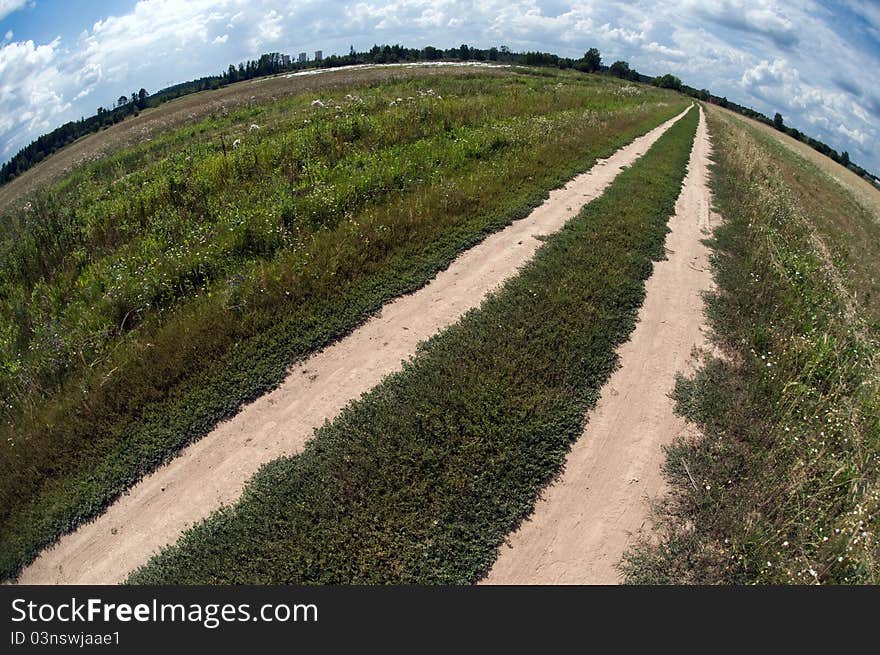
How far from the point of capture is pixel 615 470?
5.48m

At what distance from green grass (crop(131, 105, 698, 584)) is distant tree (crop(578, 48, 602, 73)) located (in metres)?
128

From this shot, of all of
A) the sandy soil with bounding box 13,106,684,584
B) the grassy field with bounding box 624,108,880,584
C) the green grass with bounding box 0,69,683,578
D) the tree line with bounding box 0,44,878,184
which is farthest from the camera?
the tree line with bounding box 0,44,878,184

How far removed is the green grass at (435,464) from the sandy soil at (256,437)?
30 centimetres

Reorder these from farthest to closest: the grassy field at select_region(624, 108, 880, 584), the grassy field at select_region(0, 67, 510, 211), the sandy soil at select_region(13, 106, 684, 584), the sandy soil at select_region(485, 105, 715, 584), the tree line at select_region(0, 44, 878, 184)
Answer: the tree line at select_region(0, 44, 878, 184), the grassy field at select_region(0, 67, 510, 211), the sandy soil at select_region(13, 106, 684, 584), the sandy soil at select_region(485, 105, 715, 584), the grassy field at select_region(624, 108, 880, 584)

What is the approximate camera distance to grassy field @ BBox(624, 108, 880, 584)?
436 cm

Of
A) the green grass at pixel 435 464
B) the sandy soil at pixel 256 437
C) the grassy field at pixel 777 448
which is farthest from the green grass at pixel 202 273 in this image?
the grassy field at pixel 777 448

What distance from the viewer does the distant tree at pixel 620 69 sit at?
125 m

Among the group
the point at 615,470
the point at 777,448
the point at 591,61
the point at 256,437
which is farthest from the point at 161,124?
the point at 591,61

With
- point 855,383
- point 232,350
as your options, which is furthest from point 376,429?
point 855,383

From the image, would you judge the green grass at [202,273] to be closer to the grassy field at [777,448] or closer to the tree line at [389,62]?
the grassy field at [777,448]

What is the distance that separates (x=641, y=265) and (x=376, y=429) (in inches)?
293

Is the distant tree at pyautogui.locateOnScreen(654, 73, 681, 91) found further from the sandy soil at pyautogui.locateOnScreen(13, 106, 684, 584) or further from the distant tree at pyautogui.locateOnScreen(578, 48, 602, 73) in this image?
the sandy soil at pyautogui.locateOnScreen(13, 106, 684, 584)

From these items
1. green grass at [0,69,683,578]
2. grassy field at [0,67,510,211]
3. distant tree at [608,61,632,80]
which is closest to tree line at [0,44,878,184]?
distant tree at [608,61,632,80]

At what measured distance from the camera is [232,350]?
7074 millimetres
